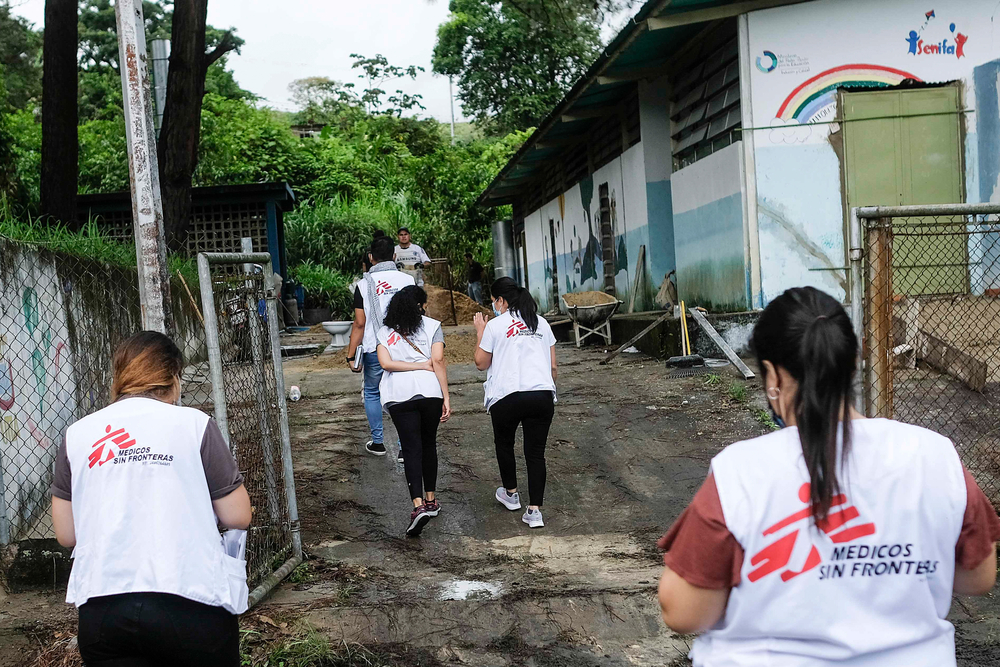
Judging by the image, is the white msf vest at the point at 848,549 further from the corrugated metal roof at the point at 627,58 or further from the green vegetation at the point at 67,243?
the corrugated metal roof at the point at 627,58

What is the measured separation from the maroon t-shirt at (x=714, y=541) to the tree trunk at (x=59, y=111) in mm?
10317

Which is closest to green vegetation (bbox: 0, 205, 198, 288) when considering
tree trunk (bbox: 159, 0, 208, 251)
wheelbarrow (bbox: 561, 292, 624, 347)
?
tree trunk (bbox: 159, 0, 208, 251)

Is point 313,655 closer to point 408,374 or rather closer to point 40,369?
point 408,374

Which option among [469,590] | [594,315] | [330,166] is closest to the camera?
[469,590]

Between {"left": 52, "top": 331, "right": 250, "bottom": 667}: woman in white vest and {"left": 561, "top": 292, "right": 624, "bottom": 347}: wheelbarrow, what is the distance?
36.6 ft

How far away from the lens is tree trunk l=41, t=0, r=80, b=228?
10141 mm

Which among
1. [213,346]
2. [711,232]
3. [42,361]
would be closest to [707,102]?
[711,232]

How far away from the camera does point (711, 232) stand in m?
10.6

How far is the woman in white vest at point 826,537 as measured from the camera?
5.37 ft

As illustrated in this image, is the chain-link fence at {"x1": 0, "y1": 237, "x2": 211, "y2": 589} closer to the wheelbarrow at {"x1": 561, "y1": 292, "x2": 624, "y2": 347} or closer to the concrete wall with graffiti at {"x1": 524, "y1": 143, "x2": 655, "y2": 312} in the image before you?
the wheelbarrow at {"x1": 561, "y1": 292, "x2": 624, "y2": 347}

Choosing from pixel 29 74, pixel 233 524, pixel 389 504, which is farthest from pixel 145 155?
pixel 29 74

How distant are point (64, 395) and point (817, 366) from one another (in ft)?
17.7

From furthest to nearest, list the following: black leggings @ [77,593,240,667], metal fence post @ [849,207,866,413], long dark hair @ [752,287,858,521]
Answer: metal fence post @ [849,207,866,413] → black leggings @ [77,593,240,667] → long dark hair @ [752,287,858,521]

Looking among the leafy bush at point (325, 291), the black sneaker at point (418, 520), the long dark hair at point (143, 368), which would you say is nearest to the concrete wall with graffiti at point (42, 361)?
the black sneaker at point (418, 520)
